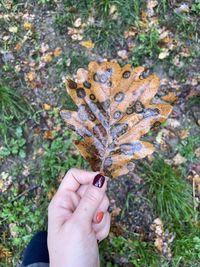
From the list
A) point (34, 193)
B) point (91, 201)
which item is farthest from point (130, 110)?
point (34, 193)

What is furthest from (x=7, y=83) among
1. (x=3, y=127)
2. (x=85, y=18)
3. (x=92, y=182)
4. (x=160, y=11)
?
(x=92, y=182)

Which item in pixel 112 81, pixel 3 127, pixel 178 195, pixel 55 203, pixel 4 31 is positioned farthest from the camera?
pixel 4 31

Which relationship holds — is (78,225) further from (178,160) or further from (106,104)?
(178,160)

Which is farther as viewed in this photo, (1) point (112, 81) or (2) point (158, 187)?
(2) point (158, 187)

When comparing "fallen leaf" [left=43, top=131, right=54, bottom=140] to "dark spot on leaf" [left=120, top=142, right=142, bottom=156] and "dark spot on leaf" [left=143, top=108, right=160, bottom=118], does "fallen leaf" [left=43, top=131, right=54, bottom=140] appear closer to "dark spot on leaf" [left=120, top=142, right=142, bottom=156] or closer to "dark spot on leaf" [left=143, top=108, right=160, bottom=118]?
"dark spot on leaf" [left=120, top=142, right=142, bottom=156]

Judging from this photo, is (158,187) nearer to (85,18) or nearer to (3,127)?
(3,127)

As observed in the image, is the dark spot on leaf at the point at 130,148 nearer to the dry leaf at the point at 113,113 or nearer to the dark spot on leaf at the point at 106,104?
the dry leaf at the point at 113,113

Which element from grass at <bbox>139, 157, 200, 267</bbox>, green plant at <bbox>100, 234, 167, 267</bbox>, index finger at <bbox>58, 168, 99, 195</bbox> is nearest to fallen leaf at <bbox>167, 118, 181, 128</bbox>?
grass at <bbox>139, 157, 200, 267</bbox>
